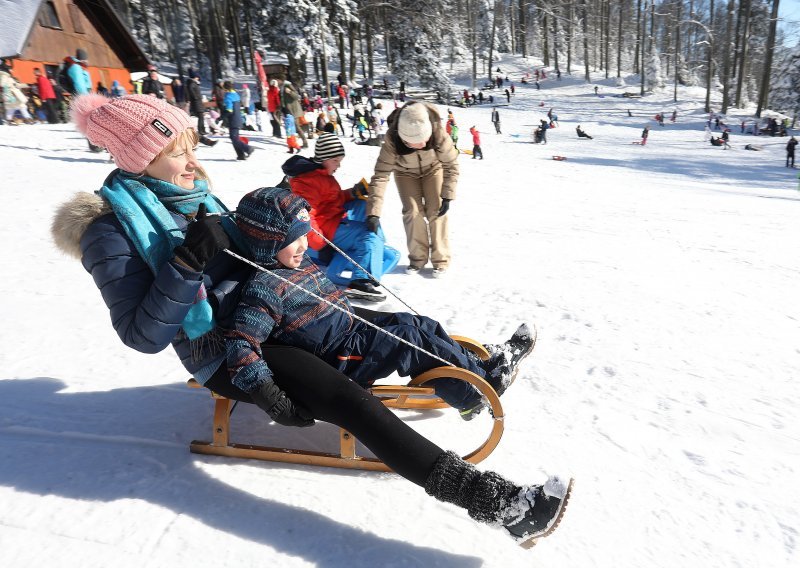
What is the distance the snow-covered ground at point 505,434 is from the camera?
2.04 meters

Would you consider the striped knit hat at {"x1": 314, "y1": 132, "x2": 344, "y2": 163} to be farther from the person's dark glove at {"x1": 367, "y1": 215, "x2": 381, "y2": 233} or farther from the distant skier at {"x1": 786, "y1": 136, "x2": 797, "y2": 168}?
the distant skier at {"x1": 786, "y1": 136, "x2": 797, "y2": 168}

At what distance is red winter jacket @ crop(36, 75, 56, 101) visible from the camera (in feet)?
49.4

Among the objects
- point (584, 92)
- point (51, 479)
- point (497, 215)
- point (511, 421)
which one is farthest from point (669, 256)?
point (584, 92)

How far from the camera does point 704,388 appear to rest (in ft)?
10.3

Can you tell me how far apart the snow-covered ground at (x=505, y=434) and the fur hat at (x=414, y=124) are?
4.28ft

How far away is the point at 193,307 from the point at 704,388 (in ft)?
9.35

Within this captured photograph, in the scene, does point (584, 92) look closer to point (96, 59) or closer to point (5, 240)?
point (96, 59)

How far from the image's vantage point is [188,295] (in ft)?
6.31

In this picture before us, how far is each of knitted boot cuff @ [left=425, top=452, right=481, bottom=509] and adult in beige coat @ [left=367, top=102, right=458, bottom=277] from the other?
2.97 m

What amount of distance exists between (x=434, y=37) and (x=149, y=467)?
38630mm

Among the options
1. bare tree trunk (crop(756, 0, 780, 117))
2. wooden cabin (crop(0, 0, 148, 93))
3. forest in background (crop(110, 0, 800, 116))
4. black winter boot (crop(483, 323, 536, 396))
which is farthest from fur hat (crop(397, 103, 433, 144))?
bare tree trunk (crop(756, 0, 780, 117))

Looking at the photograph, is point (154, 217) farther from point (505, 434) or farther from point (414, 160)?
point (414, 160)

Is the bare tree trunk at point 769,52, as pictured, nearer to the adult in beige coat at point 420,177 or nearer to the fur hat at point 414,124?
the adult in beige coat at point 420,177

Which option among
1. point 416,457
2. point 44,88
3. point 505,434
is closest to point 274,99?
point 44,88
